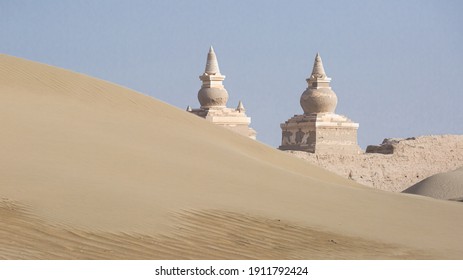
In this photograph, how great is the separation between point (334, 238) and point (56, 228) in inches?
118

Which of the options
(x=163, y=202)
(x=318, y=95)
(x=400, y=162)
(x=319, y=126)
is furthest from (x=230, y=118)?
(x=163, y=202)

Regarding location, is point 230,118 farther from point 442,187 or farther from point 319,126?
point 442,187

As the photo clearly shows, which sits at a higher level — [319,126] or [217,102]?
[217,102]

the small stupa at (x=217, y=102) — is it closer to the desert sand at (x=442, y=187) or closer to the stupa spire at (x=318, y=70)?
the stupa spire at (x=318, y=70)

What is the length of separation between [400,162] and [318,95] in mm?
4168

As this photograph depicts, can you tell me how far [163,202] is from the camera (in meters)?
12.2

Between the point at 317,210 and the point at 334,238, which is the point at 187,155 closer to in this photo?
the point at 317,210

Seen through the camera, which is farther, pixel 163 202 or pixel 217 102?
pixel 217 102

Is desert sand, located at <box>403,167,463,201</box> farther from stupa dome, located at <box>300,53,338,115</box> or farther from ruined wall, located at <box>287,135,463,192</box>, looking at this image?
stupa dome, located at <box>300,53,338,115</box>

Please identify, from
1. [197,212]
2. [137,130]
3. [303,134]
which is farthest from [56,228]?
[303,134]

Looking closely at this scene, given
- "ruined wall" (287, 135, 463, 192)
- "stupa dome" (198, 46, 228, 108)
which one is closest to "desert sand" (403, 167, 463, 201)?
"ruined wall" (287, 135, 463, 192)

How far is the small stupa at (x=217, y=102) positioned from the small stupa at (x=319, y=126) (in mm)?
1431

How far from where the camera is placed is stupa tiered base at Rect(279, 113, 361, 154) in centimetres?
3816

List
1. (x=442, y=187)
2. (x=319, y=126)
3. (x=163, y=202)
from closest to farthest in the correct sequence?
(x=163, y=202) < (x=442, y=187) < (x=319, y=126)
